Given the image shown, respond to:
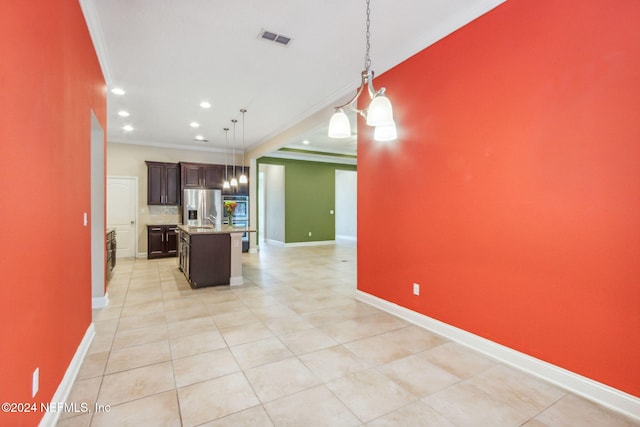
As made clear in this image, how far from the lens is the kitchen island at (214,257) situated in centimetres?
475

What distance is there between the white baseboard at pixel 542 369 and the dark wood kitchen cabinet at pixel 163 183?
6802mm

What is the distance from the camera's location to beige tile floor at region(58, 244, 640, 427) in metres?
1.89

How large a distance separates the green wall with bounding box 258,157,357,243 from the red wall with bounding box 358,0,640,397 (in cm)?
648

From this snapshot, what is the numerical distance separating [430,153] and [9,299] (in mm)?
3252

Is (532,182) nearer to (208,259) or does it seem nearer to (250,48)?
(250,48)

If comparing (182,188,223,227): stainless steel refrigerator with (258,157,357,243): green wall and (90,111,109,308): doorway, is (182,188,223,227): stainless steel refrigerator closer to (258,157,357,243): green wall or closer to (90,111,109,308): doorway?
(258,157,357,243): green wall

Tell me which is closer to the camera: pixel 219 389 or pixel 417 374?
A: pixel 219 389

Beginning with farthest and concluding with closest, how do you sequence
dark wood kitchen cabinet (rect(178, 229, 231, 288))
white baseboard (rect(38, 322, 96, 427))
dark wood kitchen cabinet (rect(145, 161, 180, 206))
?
dark wood kitchen cabinet (rect(145, 161, 180, 206)), dark wood kitchen cabinet (rect(178, 229, 231, 288)), white baseboard (rect(38, 322, 96, 427))

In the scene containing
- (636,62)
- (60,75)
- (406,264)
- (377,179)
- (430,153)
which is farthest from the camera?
(377,179)

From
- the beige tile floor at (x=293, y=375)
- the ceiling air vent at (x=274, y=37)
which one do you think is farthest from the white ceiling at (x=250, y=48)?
the beige tile floor at (x=293, y=375)

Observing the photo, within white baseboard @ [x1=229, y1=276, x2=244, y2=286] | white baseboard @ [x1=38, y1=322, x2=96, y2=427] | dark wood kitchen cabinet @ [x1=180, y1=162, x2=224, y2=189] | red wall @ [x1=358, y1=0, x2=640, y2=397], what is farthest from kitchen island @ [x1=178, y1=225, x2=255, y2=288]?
dark wood kitchen cabinet @ [x1=180, y1=162, x2=224, y2=189]

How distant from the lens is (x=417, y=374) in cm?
237

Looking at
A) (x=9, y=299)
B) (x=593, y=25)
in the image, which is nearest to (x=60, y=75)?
(x=9, y=299)

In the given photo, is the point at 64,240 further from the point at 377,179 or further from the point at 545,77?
the point at 545,77
